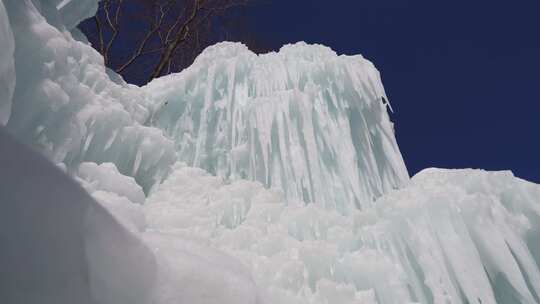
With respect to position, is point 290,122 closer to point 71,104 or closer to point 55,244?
point 71,104

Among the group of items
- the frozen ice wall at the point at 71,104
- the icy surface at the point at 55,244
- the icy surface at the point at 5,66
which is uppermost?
the frozen ice wall at the point at 71,104

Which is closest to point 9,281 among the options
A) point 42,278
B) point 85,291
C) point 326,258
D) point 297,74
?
point 42,278

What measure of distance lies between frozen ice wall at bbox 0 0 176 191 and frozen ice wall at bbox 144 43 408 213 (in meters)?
0.46

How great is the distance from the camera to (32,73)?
9.98ft

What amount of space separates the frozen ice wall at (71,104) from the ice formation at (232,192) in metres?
0.01

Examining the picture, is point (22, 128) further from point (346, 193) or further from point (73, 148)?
point (346, 193)

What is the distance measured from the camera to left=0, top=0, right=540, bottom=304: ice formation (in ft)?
7.09

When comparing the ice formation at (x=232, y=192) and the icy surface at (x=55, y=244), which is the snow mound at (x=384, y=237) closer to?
the ice formation at (x=232, y=192)

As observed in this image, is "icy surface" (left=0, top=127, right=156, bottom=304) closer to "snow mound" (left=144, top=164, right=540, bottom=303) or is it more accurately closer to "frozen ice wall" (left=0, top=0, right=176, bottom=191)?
"frozen ice wall" (left=0, top=0, right=176, bottom=191)

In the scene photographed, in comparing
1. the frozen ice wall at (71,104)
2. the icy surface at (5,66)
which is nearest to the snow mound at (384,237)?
the frozen ice wall at (71,104)

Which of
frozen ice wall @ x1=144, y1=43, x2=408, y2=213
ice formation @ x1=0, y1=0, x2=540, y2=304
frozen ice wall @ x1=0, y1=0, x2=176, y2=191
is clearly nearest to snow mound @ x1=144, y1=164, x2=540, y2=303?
ice formation @ x1=0, y1=0, x2=540, y2=304

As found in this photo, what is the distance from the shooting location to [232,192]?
14.1ft

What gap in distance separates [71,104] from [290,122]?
7.29ft

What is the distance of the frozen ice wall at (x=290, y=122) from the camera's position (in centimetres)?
450
